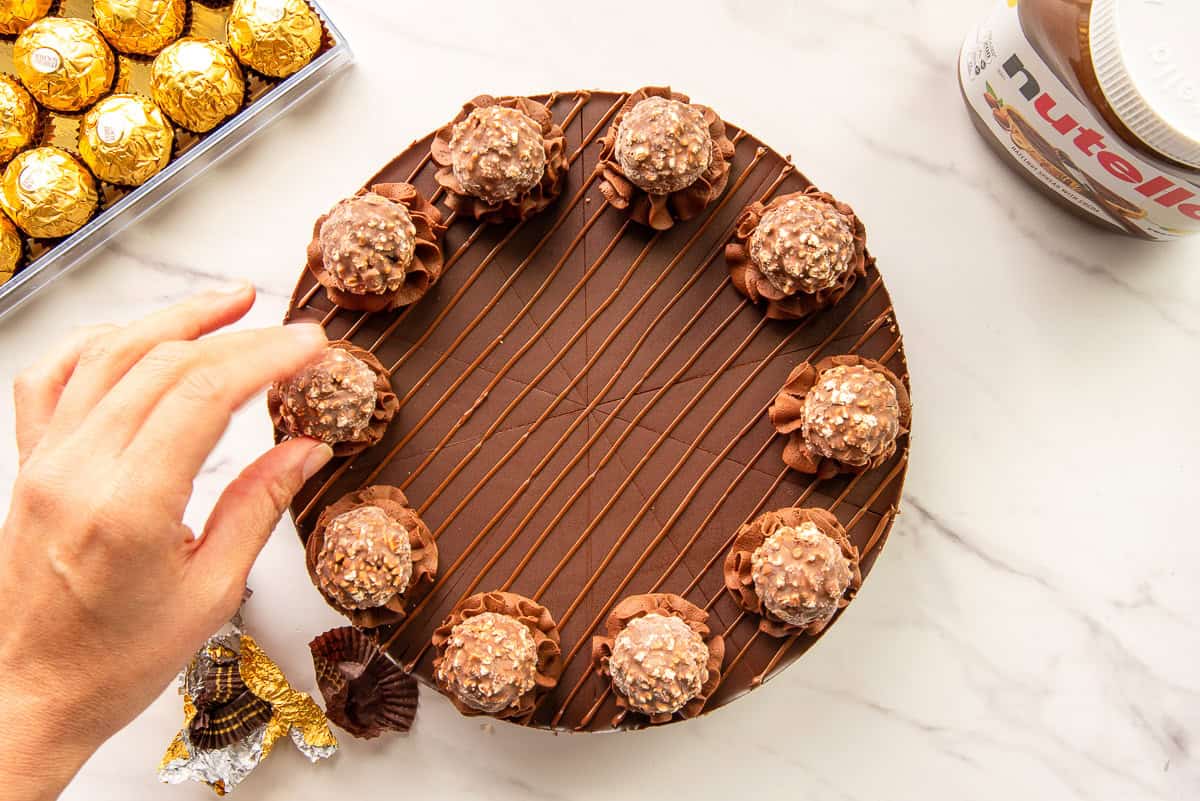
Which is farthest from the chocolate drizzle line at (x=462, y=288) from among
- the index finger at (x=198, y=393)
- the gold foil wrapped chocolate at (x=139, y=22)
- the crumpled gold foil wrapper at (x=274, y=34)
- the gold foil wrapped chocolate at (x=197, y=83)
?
the gold foil wrapped chocolate at (x=139, y=22)

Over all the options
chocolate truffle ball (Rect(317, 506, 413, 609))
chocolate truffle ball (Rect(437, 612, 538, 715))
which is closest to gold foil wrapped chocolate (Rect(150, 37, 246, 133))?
chocolate truffle ball (Rect(317, 506, 413, 609))

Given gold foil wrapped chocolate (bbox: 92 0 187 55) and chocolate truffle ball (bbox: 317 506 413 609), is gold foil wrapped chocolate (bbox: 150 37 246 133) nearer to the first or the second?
gold foil wrapped chocolate (bbox: 92 0 187 55)

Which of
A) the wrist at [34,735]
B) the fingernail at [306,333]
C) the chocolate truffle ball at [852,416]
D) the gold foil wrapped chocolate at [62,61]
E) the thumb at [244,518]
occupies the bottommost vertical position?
the wrist at [34,735]

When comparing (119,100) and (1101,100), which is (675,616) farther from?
(119,100)

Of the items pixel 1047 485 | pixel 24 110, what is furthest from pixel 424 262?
pixel 1047 485

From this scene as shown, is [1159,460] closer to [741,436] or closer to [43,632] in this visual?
[741,436]

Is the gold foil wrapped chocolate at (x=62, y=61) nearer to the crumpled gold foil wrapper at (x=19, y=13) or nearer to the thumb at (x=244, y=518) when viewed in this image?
the crumpled gold foil wrapper at (x=19, y=13)

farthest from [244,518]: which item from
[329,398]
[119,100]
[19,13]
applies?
[19,13]

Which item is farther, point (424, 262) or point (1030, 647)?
point (1030, 647)
